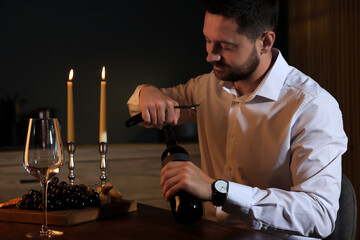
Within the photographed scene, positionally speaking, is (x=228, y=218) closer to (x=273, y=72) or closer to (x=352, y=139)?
(x=273, y=72)

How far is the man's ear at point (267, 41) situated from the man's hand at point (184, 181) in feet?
2.01

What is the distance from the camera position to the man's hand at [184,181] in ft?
3.79

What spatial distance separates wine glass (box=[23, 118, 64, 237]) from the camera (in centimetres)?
114

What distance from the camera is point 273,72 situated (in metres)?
1.62

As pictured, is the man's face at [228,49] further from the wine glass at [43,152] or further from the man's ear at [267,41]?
the wine glass at [43,152]

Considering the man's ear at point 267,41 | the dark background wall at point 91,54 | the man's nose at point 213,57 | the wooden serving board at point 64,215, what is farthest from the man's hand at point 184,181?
the dark background wall at point 91,54

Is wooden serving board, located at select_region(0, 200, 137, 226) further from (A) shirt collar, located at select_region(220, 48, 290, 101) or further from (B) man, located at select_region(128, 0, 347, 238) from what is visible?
(A) shirt collar, located at select_region(220, 48, 290, 101)

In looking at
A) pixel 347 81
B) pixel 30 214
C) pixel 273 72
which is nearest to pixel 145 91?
pixel 273 72

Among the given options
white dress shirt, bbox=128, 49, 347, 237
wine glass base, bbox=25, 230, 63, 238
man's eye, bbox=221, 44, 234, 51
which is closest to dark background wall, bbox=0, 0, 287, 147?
white dress shirt, bbox=128, 49, 347, 237

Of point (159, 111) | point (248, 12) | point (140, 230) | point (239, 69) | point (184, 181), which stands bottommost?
point (140, 230)

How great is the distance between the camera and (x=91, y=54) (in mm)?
3574

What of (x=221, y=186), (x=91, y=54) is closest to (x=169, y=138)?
(x=221, y=186)

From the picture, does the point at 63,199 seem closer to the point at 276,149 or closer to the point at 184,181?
the point at 184,181

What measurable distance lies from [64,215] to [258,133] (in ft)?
2.39
